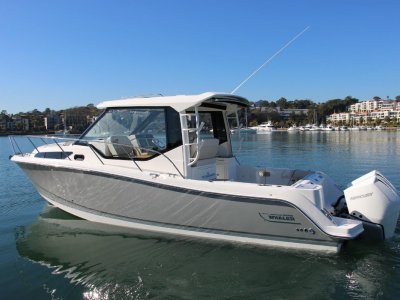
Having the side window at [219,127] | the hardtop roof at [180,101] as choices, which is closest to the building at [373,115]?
the side window at [219,127]

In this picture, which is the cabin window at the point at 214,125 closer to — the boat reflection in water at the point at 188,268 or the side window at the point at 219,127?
the side window at the point at 219,127

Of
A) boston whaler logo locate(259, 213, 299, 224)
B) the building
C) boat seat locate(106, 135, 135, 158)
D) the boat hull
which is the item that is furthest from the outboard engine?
the building

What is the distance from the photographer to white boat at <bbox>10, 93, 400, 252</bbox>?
590 cm

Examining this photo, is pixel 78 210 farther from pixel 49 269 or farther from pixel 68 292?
pixel 68 292

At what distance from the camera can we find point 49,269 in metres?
5.90

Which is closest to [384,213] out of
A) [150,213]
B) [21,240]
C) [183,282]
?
[183,282]

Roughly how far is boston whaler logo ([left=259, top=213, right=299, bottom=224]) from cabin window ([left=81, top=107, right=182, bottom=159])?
200 cm

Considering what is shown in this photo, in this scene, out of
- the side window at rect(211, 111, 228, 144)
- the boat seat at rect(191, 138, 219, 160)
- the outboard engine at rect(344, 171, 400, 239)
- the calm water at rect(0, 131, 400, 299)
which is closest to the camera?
the calm water at rect(0, 131, 400, 299)

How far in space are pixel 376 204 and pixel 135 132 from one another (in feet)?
14.2

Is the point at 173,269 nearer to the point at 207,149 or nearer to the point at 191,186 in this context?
the point at 191,186

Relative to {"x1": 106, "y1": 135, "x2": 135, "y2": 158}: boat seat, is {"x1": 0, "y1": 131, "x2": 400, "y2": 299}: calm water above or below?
below

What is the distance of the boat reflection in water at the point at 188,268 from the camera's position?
5.00 metres

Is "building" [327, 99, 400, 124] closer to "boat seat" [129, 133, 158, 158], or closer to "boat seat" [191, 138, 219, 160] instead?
"boat seat" [191, 138, 219, 160]

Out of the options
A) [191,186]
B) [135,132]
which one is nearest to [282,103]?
[135,132]
